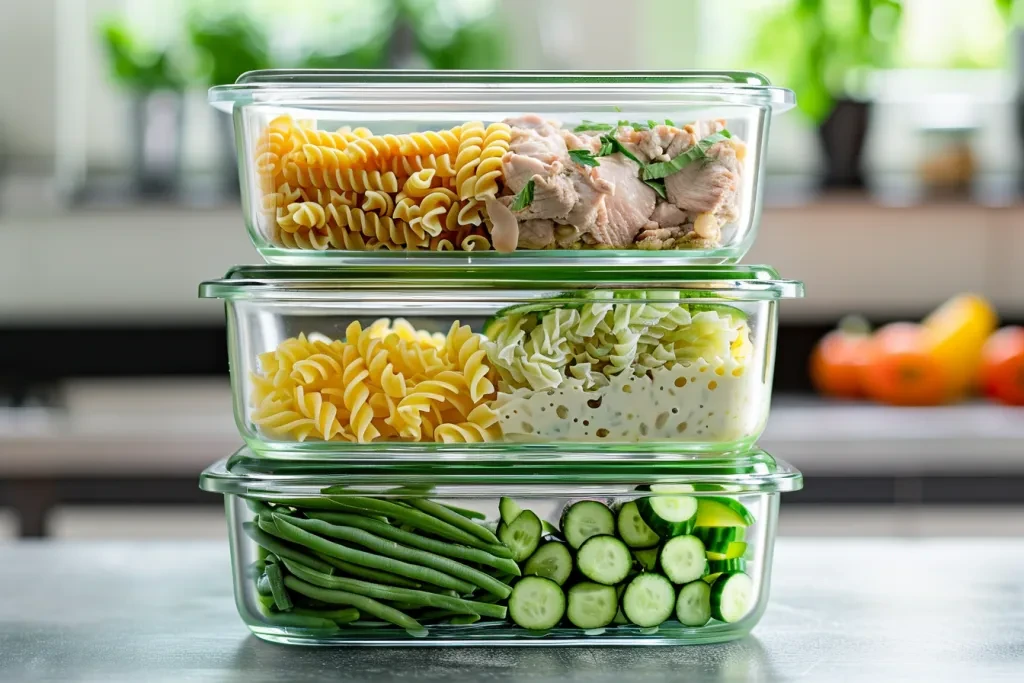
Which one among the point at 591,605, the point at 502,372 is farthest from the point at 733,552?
the point at 502,372

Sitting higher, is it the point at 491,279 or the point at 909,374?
the point at 491,279

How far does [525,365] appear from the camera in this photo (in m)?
0.87

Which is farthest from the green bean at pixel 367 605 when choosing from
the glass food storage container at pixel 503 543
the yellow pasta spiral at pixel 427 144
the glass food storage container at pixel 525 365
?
the yellow pasta spiral at pixel 427 144

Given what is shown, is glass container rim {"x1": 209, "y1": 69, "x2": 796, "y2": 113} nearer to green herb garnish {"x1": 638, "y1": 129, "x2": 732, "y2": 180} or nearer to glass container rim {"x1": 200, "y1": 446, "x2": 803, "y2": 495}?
green herb garnish {"x1": 638, "y1": 129, "x2": 732, "y2": 180}

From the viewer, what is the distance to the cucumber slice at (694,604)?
0.89m

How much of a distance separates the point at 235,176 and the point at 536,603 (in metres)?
2.10

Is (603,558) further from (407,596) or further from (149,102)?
(149,102)

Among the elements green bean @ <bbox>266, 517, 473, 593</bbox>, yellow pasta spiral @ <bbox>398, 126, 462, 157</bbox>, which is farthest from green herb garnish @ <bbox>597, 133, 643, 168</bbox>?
green bean @ <bbox>266, 517, 473, 593</bbox>

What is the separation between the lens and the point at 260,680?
2.70 ft

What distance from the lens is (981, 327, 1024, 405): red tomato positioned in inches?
96.2

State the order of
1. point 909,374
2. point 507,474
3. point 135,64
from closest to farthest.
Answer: point 507,474, point 909,374, point 135,64

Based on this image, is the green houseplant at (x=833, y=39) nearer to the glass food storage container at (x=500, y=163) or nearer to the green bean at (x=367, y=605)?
the glass food storage container at (x=500, y=163)

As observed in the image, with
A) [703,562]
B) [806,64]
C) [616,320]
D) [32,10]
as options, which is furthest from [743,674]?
[32,10]

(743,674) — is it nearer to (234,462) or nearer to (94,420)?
(234,462)
